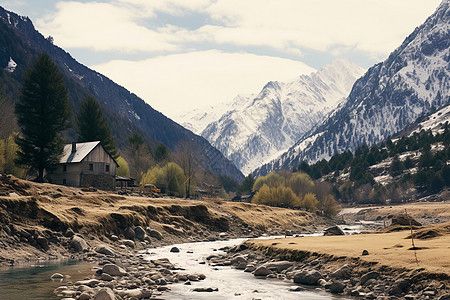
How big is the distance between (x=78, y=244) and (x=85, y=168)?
4834 centimetres

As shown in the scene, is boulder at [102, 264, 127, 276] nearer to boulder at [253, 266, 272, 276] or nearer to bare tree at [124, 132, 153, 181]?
boulder at [253, 266, 272, 276]

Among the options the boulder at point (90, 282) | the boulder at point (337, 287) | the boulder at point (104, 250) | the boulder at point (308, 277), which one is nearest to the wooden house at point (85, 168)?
the boulder at point (104, 250)

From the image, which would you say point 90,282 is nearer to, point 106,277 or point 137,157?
point 106,277

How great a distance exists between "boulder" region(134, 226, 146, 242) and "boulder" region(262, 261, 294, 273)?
22.9 m

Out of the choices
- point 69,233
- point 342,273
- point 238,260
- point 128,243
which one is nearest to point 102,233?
point 128,243

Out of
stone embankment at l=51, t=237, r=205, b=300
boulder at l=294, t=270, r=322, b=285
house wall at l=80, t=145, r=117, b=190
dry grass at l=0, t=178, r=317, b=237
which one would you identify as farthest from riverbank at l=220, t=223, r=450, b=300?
house wall at l=80, t=145, r=117, b=190

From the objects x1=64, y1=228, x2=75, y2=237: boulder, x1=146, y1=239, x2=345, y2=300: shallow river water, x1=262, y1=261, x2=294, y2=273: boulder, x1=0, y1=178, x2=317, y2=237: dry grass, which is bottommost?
x1=146, y1=239, x2=345, y2=300: shallow river water

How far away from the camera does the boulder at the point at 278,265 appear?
133 feet

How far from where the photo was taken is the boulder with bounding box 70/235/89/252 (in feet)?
156

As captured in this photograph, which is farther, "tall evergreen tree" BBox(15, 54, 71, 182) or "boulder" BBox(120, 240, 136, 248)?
"tall evergreen tree" BBox(15, 54, 71, 182)

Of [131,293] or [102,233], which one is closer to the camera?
[131,293]

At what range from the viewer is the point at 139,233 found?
6097cm

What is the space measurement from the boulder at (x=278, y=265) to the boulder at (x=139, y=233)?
22914 millimetres

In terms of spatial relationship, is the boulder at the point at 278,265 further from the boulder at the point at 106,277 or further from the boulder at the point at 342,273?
the boulder at the point at 106,277
